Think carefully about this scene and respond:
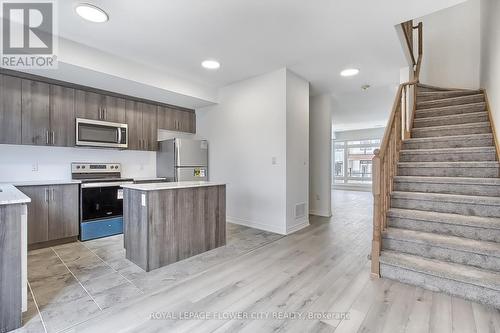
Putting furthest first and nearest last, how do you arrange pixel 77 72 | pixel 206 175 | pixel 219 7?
pixel 206 175 < pixel 77 72 < pixel 219 7

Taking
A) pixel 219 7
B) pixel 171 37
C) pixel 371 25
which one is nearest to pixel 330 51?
pixel 371 25

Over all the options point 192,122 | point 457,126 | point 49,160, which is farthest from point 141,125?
point 457,126

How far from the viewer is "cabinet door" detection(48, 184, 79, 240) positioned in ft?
10.6

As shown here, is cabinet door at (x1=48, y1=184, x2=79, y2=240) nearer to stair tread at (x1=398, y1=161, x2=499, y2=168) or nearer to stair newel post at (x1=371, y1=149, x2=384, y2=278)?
stair newel post at (x1=371, y1=149, x2=384, y2=278)

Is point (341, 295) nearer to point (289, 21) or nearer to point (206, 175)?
point (289, 21)

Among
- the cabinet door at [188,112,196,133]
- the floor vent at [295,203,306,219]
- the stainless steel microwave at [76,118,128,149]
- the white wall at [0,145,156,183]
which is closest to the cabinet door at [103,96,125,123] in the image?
the stainless steel microwave at [76,118,128,149]

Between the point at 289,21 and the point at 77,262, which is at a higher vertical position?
the point at 289,21

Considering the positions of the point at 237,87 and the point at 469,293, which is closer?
the point at 469,293

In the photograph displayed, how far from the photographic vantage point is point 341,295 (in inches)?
81.3

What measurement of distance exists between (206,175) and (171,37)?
8.97 ft

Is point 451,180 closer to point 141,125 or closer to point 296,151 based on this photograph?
point 296,151

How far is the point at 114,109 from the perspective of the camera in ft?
13.3

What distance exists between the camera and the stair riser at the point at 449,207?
242 cm

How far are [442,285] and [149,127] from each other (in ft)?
15.3
